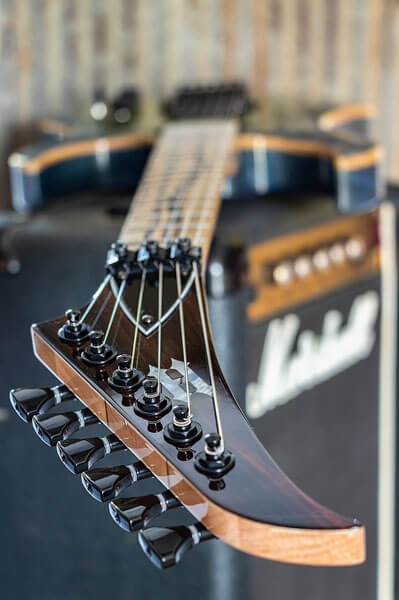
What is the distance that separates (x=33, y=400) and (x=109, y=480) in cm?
9

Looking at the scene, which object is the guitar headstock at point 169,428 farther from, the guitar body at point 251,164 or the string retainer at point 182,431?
the guitar body at point 251,164

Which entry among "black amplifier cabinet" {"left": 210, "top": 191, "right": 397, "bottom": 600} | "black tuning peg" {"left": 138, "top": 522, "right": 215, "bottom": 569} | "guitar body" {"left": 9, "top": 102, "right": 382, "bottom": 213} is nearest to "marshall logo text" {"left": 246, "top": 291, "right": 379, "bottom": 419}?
"black amplifier cabinet" {"left": 210, "top": 191, "right": 397, "bottom": 600}

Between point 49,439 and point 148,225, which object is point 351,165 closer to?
point 148,225

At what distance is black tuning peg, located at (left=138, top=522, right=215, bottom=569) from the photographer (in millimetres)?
394

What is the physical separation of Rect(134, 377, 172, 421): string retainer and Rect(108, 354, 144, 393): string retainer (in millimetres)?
11

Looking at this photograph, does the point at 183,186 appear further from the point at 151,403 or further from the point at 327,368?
the point at 151,403

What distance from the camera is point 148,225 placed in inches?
30.1

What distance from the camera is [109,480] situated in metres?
0.43

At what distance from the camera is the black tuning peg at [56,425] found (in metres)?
0.46

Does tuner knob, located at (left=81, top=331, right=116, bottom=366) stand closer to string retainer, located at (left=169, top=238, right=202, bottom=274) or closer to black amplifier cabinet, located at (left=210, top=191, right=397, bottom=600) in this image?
string retainer, located at (left=169, top=238, right=202, bottom=274)

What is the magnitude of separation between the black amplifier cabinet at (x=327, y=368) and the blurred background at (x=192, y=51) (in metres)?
0.50

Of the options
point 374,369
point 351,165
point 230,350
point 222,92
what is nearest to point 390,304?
point 374,369

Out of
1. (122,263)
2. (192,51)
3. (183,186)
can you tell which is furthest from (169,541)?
(192,51)

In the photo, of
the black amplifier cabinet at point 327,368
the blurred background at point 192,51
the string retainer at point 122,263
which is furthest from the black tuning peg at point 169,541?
the blurred background at point 192,51
